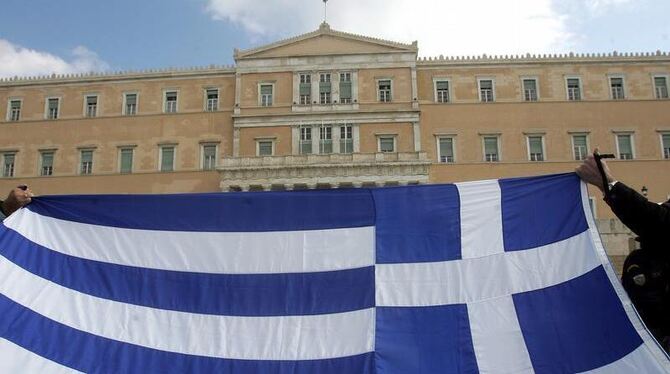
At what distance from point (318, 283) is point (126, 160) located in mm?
33424

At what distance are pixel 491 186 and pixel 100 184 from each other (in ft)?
110

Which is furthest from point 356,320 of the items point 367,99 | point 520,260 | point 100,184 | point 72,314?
point 100,184

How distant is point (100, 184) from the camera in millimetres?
Result: 34125

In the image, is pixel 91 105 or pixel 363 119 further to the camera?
pixel 91 105

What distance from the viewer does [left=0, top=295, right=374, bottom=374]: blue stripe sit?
3.25m

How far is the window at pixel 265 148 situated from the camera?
3334 cm

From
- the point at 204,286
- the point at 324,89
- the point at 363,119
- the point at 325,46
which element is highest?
the point at 325,46

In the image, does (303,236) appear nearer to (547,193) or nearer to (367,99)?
(547,193)

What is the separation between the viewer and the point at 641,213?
278 centimetres

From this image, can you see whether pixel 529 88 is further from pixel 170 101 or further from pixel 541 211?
pixel 541 211

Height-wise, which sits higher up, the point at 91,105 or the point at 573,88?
the point at 91,105

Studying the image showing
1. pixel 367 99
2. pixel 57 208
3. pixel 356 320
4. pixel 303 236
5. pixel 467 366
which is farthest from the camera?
pixel 367 99

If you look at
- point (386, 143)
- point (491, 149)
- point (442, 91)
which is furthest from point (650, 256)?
point (442, 91)

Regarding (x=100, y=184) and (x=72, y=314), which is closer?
(x=72, y=314)
